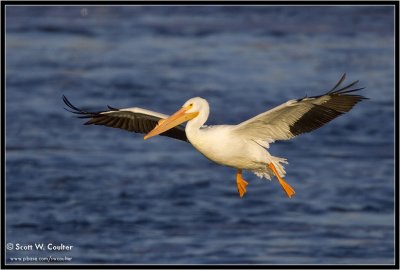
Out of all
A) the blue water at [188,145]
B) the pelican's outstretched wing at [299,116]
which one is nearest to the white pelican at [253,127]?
the pelican's outstretched wing at [299,116]

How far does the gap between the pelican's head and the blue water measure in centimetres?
530

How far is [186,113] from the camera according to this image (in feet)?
30.5

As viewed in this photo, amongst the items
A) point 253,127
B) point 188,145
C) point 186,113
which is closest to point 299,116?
point 253,127

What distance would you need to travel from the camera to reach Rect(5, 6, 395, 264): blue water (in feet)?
50.6

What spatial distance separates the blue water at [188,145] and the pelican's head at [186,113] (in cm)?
530

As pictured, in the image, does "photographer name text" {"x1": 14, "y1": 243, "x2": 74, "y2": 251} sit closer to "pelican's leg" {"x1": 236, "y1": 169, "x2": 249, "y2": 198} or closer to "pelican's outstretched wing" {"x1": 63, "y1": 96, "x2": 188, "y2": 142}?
"pelican's outstretched wing" {"x1": 63, "y1": 96, "x2": 188, "y2": 142}

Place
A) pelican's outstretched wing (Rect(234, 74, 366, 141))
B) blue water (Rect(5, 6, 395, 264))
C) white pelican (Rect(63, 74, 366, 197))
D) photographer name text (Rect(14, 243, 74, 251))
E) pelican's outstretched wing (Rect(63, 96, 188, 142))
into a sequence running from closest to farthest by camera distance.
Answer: pelican's outstretched wing (Rect(234, 74, 366, 141))
white pelican (Rect(63, 74, 366, 197))
pelican's outstretched wing (Rect(63, 96, 188, 142))
photographer name text (Rect(14, 243, 74, 251))
blue water (Rect(5, 6, 395, 264))

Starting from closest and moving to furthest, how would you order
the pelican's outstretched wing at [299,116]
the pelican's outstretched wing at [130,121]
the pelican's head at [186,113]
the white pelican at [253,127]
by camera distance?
the pelican's outstretched wing at [299,116] → the white pelican at [253,127] → the pelican's head at [186,113] → the pelican's outstretched wing at [130,121]

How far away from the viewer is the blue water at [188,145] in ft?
50.6

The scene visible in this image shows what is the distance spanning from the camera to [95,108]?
20.0 metres

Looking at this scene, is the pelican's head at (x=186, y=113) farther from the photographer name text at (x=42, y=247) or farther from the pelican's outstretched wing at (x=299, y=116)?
the photographer name text at (x=42, y=247)

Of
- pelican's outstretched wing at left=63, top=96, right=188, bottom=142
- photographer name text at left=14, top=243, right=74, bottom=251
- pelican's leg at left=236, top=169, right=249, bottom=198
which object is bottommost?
photographer name text at left=14, top=243, right=74, bottom=251

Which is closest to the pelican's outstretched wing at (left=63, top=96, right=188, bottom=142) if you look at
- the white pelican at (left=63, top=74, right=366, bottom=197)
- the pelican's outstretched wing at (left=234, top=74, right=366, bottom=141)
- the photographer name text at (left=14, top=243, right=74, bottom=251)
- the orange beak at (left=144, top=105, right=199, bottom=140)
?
the white pelican at (left=63, top=74, right=366, bottom=197)

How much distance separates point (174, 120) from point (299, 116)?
107 cm
